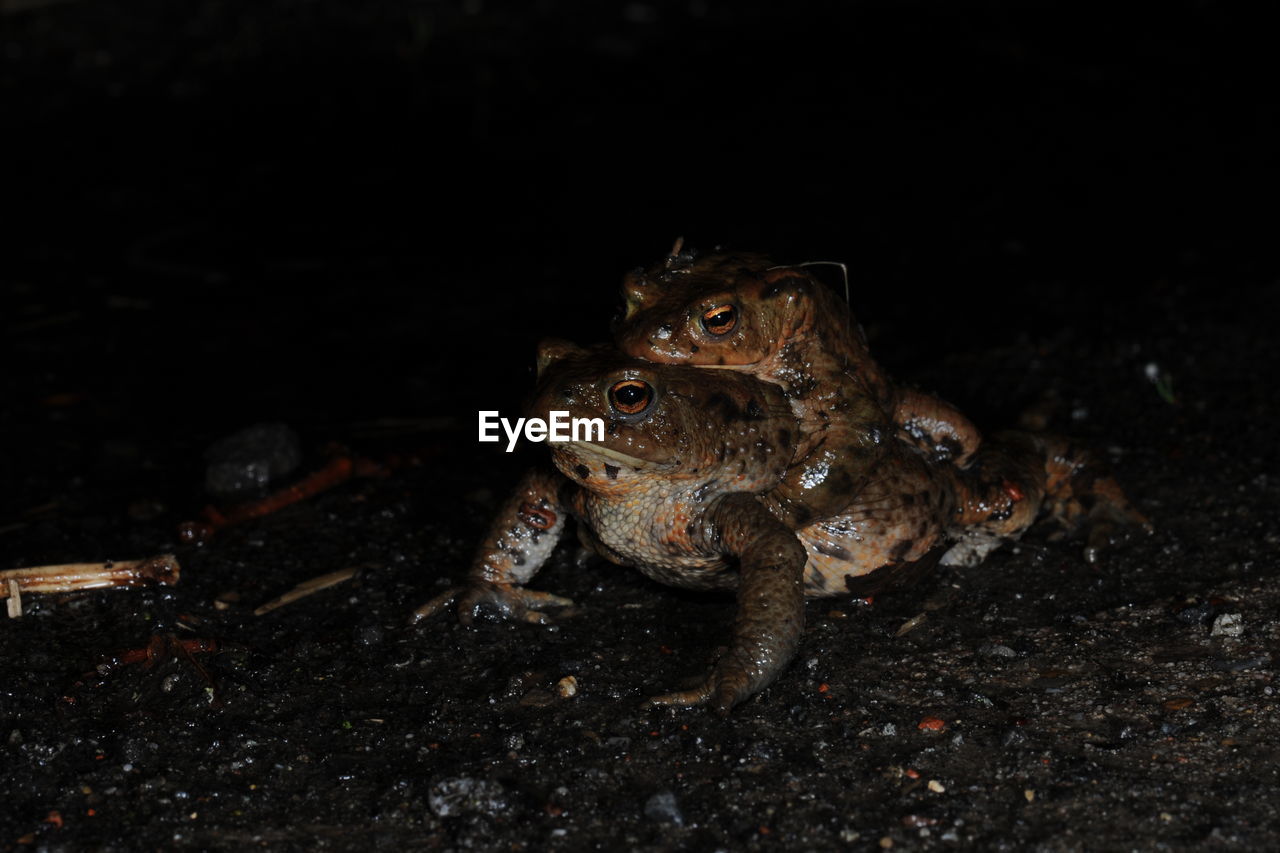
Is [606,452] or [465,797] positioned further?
[606,452]

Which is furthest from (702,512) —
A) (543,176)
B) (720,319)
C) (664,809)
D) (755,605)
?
(543,176)

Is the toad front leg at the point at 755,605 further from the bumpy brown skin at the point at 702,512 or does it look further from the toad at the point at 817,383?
the toad at the point at 817,383

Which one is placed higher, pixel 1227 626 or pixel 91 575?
pixel 1227 626

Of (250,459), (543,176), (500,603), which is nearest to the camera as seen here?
(500,603)

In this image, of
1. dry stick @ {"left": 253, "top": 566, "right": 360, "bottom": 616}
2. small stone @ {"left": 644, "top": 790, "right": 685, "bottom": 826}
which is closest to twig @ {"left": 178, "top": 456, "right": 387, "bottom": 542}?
dry stick @ {"left": 253, "top": 566, "right": 360, "bottom": 616}

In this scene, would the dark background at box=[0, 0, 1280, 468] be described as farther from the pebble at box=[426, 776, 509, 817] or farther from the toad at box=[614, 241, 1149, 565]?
the pebble at box=[426, 776, 509, 817]

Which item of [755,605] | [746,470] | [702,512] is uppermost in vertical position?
[746,470]

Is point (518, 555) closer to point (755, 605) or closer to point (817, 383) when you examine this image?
point (755, 605)

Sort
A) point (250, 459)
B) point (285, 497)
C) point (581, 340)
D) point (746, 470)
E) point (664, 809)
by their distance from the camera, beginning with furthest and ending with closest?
1. point (581, 340)
2. point (250, 459)
3. point (285, 497)
4. point (746, 470)
5. point (664, 809)
